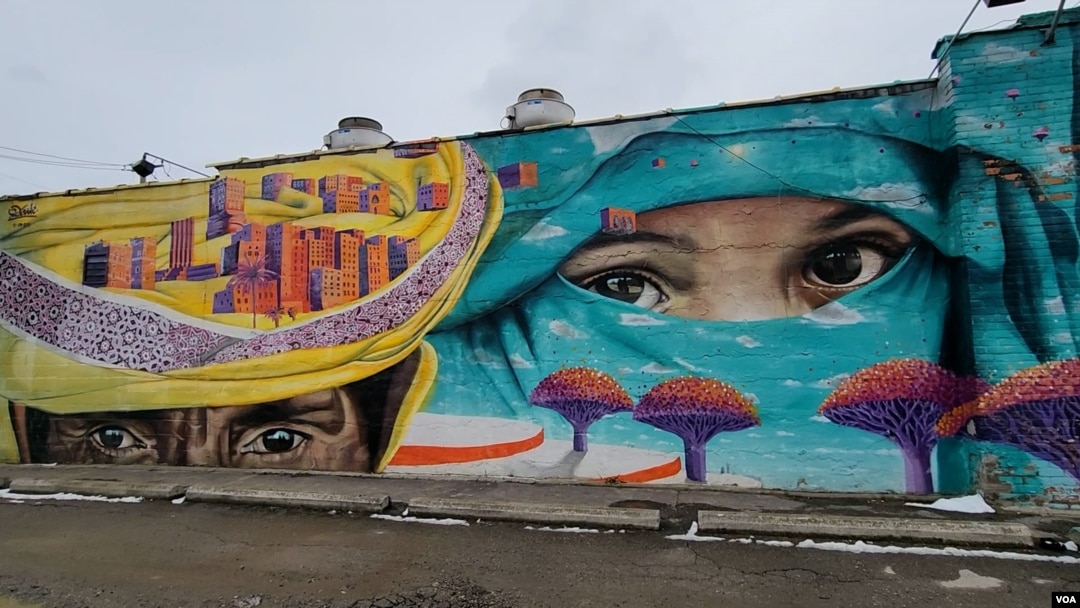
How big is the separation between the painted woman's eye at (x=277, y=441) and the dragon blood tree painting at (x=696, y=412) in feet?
15.1

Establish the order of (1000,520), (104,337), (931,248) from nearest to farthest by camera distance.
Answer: (1000,520) → (931,248) → (104,337)

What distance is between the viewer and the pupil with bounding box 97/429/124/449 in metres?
8.38

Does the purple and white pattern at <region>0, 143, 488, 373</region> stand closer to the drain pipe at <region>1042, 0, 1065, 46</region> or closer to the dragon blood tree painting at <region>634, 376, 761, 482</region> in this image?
the dragon blood tree painting at <region>634, 376, 761, 482</region>

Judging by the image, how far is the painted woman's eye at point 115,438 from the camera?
8.32 m

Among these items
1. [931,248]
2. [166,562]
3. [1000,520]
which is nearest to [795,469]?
[1000,520]

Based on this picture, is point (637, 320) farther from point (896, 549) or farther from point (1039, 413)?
point (1039, 413)

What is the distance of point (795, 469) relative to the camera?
6.16 meters

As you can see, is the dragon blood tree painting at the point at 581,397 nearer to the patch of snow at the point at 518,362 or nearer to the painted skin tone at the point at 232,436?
the patch of snow at the point at 518,362

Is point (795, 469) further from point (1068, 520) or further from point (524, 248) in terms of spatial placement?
point (524, 248)

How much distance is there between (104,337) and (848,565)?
995cm

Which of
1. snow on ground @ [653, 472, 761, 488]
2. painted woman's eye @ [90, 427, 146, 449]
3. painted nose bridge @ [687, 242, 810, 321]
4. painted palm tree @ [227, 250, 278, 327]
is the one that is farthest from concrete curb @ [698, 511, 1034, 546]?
painted woman's eye @ [90, 427, 146, 449]

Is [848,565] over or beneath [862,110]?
beneath

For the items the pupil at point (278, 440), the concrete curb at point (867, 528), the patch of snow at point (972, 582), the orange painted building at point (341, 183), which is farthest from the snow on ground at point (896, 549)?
the orange painted building at point (341, 183)
